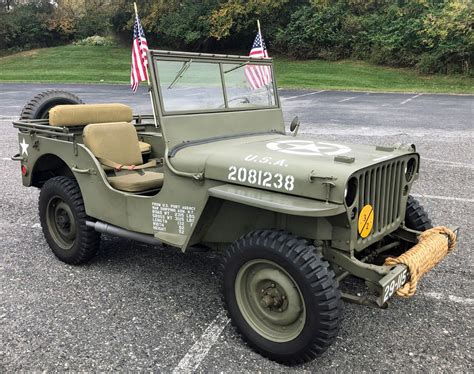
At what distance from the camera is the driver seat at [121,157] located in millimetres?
3760

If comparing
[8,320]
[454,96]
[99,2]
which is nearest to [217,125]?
[8,320]

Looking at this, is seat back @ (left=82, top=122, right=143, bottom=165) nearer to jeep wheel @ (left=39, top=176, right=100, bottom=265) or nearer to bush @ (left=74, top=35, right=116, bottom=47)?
jeep wheel @ (left=39, top=176, right=100, bottom=265)

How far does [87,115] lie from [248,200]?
2.38m

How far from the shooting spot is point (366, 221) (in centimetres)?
284

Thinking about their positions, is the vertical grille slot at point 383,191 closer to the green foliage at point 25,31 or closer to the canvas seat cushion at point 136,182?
the canvas seat cushion at point 136,182

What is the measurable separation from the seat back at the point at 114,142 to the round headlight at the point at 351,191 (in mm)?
2252

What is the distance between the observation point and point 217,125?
3.69m

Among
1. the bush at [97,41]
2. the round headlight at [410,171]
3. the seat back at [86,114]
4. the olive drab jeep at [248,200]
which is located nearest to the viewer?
the olive drab jeep at [248,200]

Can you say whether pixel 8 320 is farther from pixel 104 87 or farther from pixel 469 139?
pixel 104 87

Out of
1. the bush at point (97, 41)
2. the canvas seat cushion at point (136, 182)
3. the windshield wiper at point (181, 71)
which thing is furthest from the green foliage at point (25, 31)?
the windshield wiper at point (181, 71)

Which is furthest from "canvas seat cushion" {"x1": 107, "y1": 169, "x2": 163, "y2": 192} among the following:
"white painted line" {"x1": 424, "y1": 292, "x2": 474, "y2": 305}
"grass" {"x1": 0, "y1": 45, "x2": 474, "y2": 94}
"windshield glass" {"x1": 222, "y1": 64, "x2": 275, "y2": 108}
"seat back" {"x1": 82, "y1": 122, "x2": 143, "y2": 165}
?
"grass" {"x1": 0, "y1": 45, "x2": 474, "y2": 94}

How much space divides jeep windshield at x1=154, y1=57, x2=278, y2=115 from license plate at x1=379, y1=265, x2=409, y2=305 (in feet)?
6.04

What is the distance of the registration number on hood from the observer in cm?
272

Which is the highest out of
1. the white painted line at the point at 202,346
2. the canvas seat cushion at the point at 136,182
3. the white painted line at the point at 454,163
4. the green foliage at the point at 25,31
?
the green foliage at the point at 25,31
